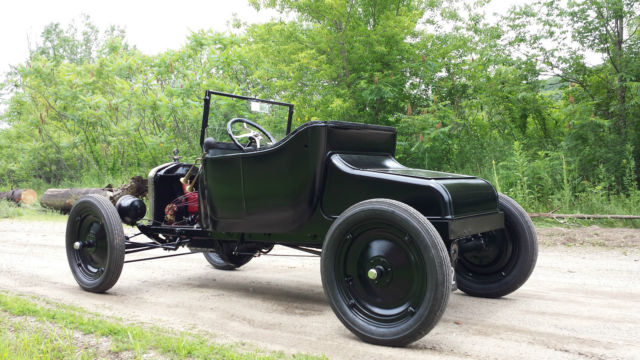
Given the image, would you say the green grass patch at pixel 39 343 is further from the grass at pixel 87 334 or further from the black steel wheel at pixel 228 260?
the black steel wheel at pixel 228 260

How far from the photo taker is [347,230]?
3160mm

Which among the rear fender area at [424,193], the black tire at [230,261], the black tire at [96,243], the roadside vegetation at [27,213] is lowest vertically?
the roadside vegetation at [27,213]

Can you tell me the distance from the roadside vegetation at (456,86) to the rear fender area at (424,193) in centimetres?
270

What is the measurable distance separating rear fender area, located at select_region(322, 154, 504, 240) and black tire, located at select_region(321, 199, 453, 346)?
0.30 metres

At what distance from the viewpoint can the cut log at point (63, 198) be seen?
1188 cm

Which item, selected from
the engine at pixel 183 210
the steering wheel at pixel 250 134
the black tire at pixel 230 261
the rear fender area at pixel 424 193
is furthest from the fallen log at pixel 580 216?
the engine at pixel 183 210

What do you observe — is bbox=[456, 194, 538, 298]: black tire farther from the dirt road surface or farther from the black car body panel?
the black car body panel

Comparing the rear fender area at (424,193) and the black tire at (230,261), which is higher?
the rear fender area at (424,193)

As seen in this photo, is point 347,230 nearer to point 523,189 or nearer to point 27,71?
point 523,189

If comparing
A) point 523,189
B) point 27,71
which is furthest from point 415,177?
point 27,71

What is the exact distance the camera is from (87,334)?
3.13 meters

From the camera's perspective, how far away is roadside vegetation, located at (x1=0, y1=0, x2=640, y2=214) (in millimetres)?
8383

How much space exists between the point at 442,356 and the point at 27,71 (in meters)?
17.9

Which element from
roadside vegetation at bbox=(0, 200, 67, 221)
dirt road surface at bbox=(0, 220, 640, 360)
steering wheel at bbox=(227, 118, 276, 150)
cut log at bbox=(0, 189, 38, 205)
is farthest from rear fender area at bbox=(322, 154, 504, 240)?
cut log at bbox=(0, 189, 38, 205)
